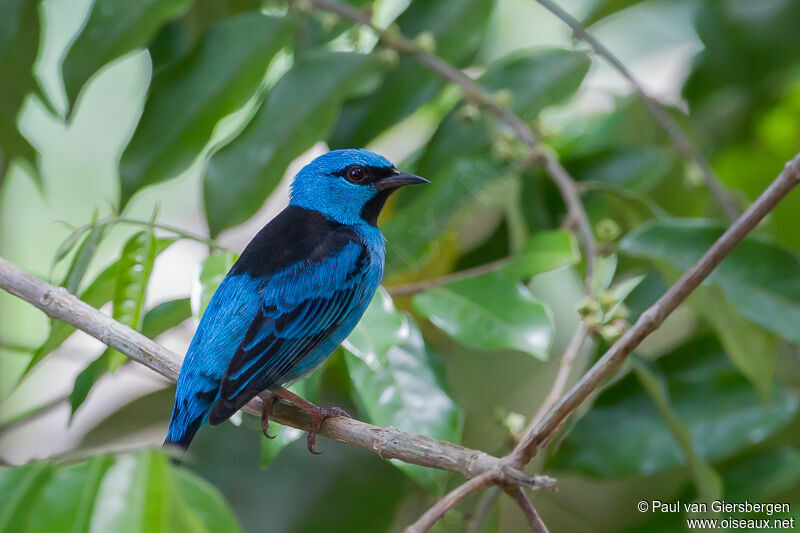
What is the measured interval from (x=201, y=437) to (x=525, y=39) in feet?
12.4

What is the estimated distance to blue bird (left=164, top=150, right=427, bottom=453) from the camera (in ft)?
8.20

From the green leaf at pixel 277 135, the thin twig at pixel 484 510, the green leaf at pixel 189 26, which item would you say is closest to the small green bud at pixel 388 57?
the green leaf at pixel 277 135

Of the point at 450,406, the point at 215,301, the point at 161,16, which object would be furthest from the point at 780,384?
the point at 161,16

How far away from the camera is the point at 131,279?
2.48m

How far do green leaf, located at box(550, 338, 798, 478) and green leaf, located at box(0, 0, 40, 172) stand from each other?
7.39ft

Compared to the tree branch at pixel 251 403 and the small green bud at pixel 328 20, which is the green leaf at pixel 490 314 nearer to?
the tree branch at pixel 251 403

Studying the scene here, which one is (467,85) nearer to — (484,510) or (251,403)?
(251,403)

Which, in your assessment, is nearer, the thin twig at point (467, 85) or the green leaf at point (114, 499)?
the green leaf at point (114, 499)

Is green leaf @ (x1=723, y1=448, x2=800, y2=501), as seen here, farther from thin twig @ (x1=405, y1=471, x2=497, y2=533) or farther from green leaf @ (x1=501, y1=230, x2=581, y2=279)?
thin twig @ (x1=405, y1=471, x2=497, y2=533)

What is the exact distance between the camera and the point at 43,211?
22.3 feet

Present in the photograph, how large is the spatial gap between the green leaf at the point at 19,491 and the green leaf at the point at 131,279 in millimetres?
632

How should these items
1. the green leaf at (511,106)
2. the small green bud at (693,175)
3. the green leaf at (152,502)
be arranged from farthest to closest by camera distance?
the small green bud at (693,175), the green leaf at (511,106), the green leaf at (152,502)

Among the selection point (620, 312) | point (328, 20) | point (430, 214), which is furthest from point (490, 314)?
point (328, 20)

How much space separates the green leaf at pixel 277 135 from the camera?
303 cm
